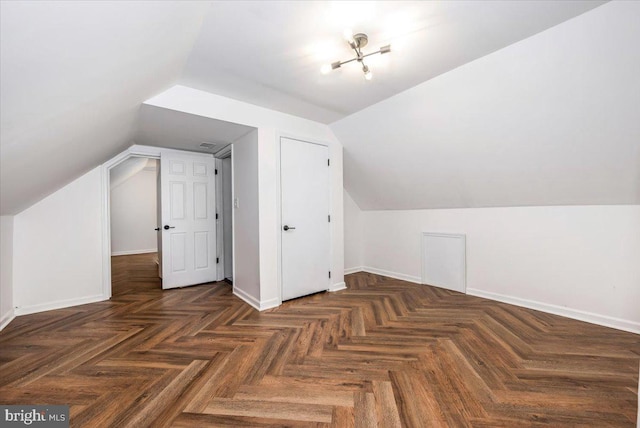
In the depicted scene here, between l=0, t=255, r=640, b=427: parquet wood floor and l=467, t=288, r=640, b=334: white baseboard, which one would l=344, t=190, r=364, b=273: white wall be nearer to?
l=0, t=255, r=640, b=427: parquet wood floor

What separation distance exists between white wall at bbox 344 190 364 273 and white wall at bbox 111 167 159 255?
18.9 ft

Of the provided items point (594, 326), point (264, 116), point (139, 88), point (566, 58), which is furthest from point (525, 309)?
point (139, 88)

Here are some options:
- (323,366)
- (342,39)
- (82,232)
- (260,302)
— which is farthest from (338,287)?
(82,232)

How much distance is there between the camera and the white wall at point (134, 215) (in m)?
7.22

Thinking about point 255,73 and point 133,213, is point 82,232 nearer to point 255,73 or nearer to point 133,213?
point 255,73

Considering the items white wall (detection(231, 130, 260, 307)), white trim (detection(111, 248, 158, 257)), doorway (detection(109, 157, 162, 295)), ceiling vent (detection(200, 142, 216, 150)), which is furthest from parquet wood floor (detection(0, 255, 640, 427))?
white trim (detection(111, 248, 158, 257))

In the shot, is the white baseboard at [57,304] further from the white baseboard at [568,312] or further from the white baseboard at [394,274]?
the white baseboard at [568,312]

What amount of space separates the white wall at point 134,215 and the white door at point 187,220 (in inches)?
166

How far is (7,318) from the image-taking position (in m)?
2.75

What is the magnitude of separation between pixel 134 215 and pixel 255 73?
7.02 m

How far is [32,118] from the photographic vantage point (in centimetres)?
144

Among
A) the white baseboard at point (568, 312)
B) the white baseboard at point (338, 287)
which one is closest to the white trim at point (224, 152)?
the white baseboard at point (338, 287)

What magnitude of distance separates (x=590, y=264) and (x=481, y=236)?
3.37ft

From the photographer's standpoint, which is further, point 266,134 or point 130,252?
point 130,252
